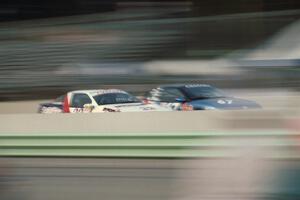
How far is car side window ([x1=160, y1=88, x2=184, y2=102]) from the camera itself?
588cm

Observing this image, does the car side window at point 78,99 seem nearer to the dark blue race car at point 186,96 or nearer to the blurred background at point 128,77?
the blurred background at point 128,77

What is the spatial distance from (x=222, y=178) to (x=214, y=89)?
2.63 meters

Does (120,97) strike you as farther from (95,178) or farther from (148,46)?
(95,178)

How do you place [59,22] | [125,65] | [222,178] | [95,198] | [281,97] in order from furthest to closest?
[59,22]
[125,65]
[95,198]
[281,97]
[222,178]

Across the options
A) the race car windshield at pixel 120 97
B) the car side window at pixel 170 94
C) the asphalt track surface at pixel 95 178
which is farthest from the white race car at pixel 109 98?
the asphalt track surface at pixel 95 178

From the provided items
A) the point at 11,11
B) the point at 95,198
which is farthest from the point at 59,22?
the point at 95,198

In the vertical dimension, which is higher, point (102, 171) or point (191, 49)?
point (191, 49)

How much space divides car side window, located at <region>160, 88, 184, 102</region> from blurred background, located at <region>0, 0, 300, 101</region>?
315 mm

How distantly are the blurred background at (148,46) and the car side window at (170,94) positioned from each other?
12.4 inches

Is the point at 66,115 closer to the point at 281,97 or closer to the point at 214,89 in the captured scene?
the point at 214,89

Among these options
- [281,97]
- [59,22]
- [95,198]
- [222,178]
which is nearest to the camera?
[222,178]

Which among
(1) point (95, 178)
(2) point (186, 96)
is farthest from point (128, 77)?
(1) point (95, 178)

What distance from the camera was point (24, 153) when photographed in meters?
5.21

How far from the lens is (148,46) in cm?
560
